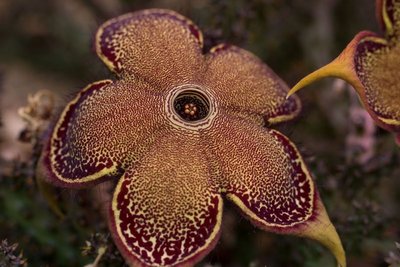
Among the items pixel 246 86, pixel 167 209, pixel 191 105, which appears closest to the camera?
pixel 167 209

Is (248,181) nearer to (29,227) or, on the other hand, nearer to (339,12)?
(29,227)

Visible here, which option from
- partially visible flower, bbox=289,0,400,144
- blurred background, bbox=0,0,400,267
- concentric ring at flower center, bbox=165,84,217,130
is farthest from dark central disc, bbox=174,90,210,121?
partially visible flower, bbox=289,0,400,144

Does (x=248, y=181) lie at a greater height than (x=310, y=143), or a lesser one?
greater

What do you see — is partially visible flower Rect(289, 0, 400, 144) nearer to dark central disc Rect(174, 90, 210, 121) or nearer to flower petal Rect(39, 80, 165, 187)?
dark central disc Rect(174, 90, 210, 121)

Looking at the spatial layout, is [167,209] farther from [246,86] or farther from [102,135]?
[246,86]

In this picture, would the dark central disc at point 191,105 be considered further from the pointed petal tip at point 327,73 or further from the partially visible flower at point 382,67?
the partially visible flower at point 382,67

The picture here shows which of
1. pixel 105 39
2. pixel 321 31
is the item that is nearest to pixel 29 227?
pixel 105 39

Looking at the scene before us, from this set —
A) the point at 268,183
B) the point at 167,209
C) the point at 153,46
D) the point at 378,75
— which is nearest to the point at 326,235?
the point at 268,183
